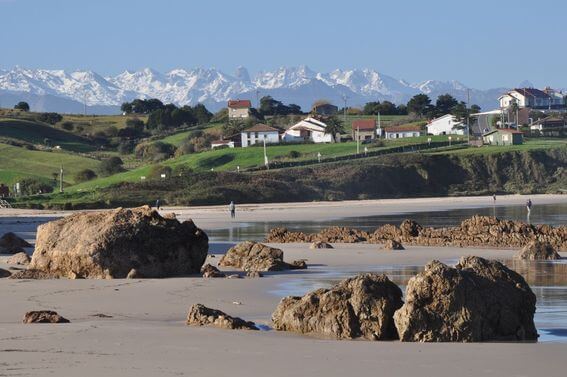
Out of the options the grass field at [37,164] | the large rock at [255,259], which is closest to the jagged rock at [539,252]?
the large rock at [255,259]

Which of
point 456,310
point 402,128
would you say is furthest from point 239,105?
point 456,310

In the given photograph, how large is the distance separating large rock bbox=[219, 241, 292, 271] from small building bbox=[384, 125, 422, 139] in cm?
9670

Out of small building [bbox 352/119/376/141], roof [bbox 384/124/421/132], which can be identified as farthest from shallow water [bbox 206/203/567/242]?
roof [bbox 384/124/421/132]

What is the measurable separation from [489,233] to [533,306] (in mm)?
19073

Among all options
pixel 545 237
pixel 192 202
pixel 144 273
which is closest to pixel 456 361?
pixel 144 273

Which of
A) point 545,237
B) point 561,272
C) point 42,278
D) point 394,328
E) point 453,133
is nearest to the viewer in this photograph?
point 394,328

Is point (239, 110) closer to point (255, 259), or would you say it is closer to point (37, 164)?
point (37, 164)

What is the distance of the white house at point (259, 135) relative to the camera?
116213 millimetres

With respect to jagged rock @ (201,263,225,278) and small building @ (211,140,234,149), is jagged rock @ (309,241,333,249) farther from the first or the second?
small building @ (211,140,234,149)

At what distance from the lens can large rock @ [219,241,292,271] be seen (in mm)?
23719

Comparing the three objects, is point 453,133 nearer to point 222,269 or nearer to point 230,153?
point 230,153

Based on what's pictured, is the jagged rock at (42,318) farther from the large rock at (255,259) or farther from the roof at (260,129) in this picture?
the roof at (260,129)

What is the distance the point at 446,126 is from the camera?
12475 cm

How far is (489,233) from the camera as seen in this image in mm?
33031
